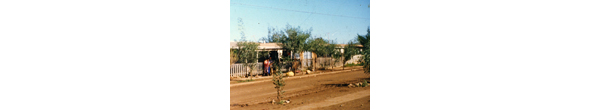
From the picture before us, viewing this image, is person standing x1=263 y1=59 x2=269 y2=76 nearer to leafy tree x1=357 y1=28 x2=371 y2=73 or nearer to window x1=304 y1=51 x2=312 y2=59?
window x1=304 y1=51 x2=312 y2=59

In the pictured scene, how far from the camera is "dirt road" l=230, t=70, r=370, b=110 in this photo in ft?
7.22

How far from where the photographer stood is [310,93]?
2717 mm

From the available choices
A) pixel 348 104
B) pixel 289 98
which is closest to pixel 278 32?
pixel 289 98

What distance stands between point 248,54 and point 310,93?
785 mm

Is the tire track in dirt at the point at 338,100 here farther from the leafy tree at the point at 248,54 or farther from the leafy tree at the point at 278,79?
the leafy tree at the point at 248,54

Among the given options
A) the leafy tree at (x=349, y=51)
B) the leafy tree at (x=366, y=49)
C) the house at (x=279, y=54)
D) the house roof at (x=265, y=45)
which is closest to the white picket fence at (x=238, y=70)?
the house at (x=279, y=54)

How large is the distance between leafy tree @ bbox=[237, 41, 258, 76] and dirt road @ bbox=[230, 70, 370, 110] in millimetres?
160

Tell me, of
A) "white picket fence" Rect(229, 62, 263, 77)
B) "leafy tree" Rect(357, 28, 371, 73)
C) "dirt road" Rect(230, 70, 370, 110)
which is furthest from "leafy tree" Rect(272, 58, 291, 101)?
"leafy tree" Rect(357, 28, 371, 73)

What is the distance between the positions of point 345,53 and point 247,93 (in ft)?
4.09

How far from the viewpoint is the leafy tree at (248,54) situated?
84.6 inches

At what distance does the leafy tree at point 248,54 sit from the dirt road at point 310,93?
16cm

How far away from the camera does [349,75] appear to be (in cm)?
325

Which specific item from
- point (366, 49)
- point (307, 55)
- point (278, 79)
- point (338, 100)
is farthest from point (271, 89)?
point (366, 49)

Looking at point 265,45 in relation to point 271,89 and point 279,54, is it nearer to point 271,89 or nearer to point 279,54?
point 279,54
